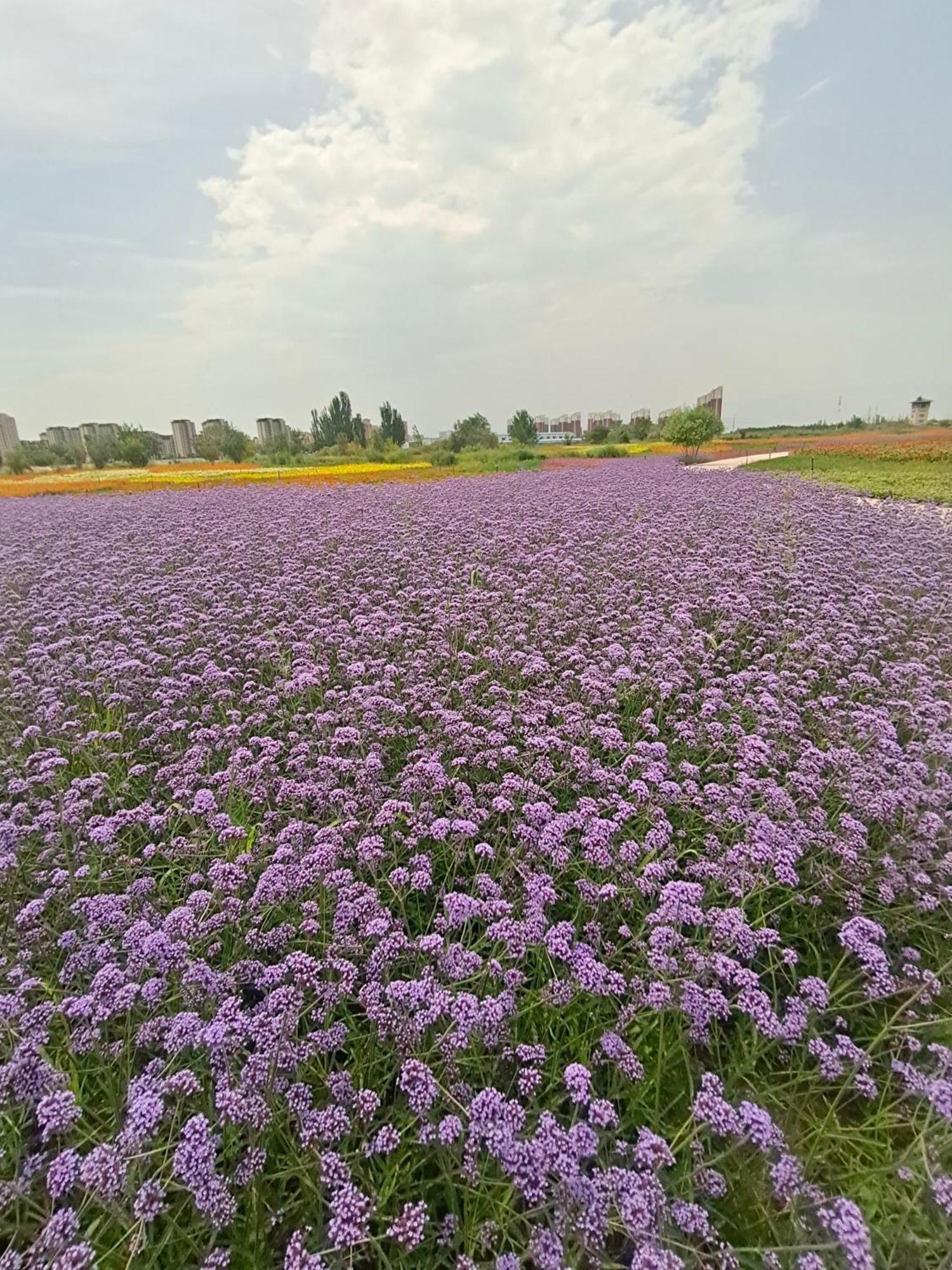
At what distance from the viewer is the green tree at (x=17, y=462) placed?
49094 millimetres

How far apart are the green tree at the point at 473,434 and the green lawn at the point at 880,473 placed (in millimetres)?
34633

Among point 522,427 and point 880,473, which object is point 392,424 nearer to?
point 522,427

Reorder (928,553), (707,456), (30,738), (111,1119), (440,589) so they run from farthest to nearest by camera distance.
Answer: (707,456), (928,553), (440,589), (30,738), (111,1119)

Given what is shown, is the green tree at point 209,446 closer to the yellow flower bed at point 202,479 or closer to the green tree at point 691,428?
the yellow flower bed at point 202,479

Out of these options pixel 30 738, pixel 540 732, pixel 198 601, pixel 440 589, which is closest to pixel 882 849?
pixel 540 732

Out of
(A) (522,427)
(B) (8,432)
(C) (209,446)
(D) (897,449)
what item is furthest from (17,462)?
(D) (897,449)

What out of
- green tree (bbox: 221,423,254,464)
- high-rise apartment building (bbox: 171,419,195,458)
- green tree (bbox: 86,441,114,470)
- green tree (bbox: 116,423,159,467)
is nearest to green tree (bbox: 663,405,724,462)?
green tree (bbox: 221,423,254,464)

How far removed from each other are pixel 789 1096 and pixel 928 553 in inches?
283

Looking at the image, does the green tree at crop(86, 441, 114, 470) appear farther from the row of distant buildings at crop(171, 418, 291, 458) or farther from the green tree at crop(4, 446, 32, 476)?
the row of distant buildings at crop(171, 418, 291, 458)

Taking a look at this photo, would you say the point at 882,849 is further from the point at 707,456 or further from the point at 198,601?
the point at 707,456

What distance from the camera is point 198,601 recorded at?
228 inches

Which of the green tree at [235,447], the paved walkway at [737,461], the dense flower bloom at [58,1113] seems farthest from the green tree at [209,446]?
the dense flower bloom at [58,1113]

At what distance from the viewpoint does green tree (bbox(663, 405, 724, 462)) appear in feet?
131

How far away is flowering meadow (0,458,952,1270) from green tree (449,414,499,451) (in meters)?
59.1
